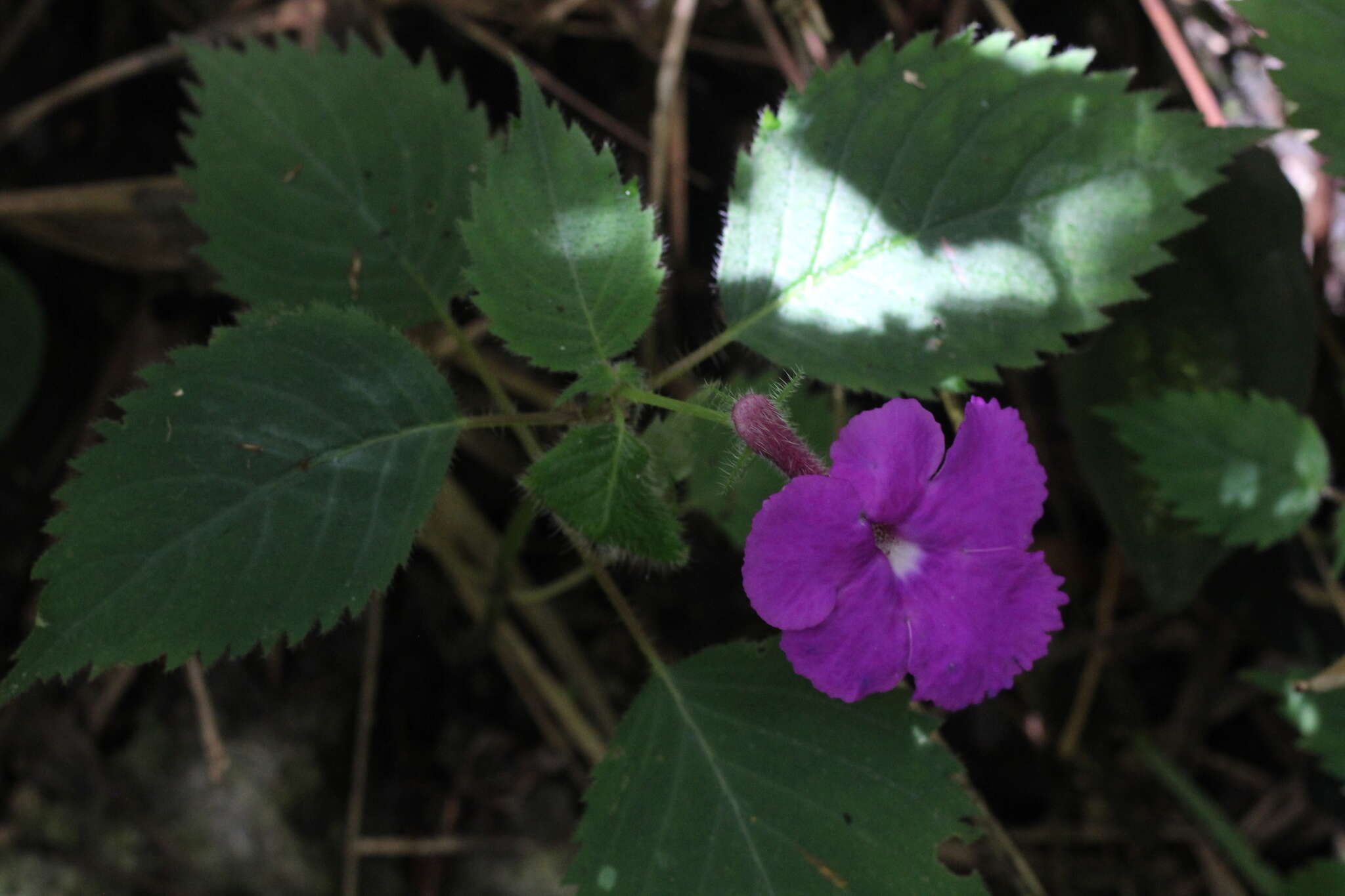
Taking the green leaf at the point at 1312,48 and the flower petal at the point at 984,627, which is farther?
the green leaf at the point at 1312,48

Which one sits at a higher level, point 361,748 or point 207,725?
point 207,725

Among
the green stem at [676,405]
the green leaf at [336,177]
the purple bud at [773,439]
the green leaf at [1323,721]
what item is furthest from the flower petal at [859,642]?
the green leaf at [1323,721]

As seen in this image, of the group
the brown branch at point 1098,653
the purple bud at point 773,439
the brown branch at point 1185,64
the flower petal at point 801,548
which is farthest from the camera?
the brown branch at point 1098,653

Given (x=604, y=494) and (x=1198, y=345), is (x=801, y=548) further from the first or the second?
(x=1198, y=345)

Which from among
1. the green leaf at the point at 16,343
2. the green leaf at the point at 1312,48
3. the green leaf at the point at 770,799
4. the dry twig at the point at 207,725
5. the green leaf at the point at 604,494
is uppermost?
the green leaf at the point at 1312,48

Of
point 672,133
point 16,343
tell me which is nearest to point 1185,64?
point 672,133

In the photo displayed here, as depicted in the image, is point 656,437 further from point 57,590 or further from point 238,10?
point 238,10

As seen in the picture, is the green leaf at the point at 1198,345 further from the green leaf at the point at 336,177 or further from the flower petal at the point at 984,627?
the green leaf at the point at 336,177
